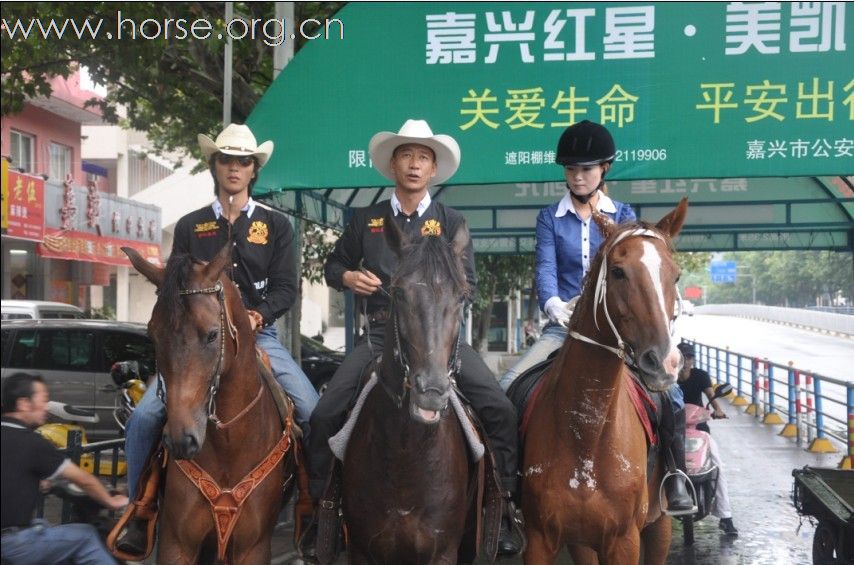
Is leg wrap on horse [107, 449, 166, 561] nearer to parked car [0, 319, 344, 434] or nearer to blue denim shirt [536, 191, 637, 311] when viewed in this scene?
blue denim shirt [536, 191, 637, 311]

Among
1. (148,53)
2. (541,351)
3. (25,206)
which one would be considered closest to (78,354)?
(148,53)

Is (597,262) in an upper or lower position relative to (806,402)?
upper

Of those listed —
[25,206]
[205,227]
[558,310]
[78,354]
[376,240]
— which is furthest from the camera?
[25,206]

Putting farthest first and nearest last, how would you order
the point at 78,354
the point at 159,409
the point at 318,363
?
the point at 318,363 < the point at 78,354 < the point at 159,409


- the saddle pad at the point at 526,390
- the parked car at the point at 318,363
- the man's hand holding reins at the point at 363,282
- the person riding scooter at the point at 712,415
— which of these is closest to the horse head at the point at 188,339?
the man's hand holding reins at the point at 363,282

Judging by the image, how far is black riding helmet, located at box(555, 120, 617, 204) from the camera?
5785 millimetres

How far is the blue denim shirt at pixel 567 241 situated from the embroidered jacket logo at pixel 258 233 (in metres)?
1.67

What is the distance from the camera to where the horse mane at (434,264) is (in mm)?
4143

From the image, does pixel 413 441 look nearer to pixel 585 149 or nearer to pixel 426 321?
pixel 426 321

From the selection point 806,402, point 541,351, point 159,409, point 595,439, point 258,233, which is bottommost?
point 806,402

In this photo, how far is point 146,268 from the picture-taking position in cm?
457

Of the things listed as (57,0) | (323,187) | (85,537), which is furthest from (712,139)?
(57,0)

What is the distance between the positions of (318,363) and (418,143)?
13062 millimetres

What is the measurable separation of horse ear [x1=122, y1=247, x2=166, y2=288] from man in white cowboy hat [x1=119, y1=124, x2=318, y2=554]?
946mm
